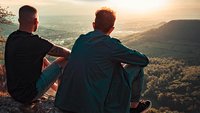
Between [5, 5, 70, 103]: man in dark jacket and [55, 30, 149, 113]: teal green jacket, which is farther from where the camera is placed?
[5, 5, 70, 103]: man in dark jacket

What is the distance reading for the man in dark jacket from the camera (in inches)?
277

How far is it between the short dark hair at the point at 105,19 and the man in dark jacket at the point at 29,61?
114 cm

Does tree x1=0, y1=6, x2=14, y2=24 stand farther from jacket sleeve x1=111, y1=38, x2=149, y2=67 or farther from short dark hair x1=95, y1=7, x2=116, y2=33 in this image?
jacket sleeve x1=111, y1=38, x2=149, y2=67

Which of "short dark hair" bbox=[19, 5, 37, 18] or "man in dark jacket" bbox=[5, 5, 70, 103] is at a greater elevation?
"short dark hair" bbox=[19, 5, 37, 18]

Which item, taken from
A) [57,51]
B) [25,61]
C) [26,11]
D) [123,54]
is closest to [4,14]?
[26,11]

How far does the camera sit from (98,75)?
19.9 feet

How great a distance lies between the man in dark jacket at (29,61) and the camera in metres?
7.04

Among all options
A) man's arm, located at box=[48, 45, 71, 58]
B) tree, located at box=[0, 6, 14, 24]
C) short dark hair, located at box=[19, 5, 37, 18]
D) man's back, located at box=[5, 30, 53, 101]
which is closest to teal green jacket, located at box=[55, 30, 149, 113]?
man's arm, located at box=[48, 45, 71, 58]

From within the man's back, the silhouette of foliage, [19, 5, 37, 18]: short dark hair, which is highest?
[19, 5, 37, 18]: short dark hair

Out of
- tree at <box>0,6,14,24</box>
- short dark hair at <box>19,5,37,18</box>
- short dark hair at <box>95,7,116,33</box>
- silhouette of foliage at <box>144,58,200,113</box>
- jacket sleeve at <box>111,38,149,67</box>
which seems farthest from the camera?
silhouette of foliage at <box>144,58,200,113</box>

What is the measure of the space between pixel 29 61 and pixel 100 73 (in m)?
1.90

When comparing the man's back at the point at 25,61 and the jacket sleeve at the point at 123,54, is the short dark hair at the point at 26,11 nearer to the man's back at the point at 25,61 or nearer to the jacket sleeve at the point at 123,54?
the man's back at the point at 25,61

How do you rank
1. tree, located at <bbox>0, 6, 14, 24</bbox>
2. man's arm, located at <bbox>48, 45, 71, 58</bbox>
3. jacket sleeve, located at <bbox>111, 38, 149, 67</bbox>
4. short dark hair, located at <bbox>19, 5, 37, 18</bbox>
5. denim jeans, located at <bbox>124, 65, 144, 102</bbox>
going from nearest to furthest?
jacket sleeve, located at <bbox>111, 38, 149, 67</bbox>
denim jeans, located at <bbox>124, 65, 144, 102</bbox>
man's arm, located at <bbox>48, 45, 71, 58</bbox>
short dark hair, located at <bbox>19, 5, 37, 18</bbox>
tree, located at <bbox>0, 6, 14, 24</bbox>

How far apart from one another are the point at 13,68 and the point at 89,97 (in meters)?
2.21
